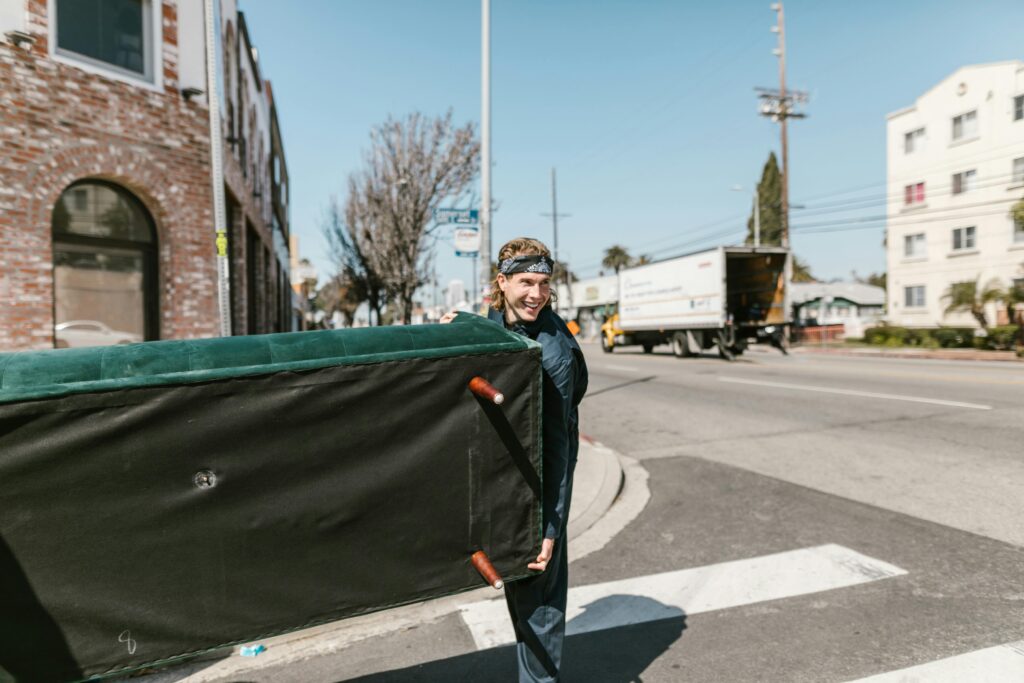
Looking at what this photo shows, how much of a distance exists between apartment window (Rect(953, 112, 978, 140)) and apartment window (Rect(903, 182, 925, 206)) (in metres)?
2.76

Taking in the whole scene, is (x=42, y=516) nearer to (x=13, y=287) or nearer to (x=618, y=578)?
(x=618, y=578)

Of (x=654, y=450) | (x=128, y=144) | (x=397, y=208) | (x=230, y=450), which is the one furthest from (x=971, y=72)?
(x=230, y=450)

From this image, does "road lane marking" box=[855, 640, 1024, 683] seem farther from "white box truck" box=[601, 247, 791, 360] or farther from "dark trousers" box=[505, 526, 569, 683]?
"white box truck" box=[601, 247, 791, 360]

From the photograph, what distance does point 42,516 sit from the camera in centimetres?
173

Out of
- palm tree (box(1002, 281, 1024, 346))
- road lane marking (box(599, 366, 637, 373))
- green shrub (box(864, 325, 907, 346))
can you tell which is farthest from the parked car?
green shrub (box(864, 325, 907, 346))

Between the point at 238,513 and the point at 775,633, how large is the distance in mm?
2816

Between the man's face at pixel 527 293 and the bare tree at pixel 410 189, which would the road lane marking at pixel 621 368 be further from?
the man's face at pixel 527 293

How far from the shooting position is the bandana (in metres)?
2.57

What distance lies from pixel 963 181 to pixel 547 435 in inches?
1517

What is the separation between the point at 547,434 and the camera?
8.02 feet

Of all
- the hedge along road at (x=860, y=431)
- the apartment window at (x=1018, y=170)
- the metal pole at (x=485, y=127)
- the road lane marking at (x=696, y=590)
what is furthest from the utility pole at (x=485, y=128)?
the apartment window at (x=1018, y=170)

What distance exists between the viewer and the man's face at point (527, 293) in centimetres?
255

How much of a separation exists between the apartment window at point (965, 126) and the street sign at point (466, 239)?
3073 centimetres

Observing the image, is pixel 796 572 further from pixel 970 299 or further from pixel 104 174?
pixel 970 299
